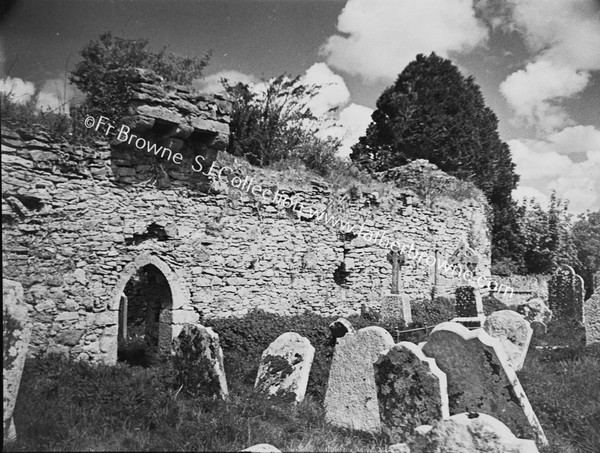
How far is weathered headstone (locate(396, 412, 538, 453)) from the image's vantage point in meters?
3.52

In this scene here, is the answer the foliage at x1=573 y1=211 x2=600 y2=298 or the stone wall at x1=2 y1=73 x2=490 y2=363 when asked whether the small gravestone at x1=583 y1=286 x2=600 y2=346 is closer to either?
the stone wall at x1=2 y1=73 x2=490 y2=363

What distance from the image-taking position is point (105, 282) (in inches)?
316

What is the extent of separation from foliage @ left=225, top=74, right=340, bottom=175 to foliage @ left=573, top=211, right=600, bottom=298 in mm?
18740

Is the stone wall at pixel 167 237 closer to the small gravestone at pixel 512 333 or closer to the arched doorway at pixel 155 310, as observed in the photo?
the arched doorway at pixel 155 310

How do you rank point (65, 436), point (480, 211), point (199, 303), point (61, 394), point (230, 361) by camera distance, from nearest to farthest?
point (65, 436) → point (61, 394) → point (230, 361) → point (199, 303) → point (480, 211)

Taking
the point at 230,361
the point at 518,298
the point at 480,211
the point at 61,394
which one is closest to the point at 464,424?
the point at 61,394

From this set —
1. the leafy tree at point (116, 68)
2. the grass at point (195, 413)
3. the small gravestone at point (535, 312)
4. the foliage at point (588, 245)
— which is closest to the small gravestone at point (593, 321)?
the grass at point (195, 413)

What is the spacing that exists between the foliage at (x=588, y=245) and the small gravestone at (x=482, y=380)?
23325 mm

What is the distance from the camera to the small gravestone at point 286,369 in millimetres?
6125

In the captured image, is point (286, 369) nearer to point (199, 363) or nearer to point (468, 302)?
point (199, 363)

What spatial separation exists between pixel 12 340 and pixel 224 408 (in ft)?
7.47

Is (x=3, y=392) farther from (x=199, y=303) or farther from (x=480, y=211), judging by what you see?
(x=480, y=211)

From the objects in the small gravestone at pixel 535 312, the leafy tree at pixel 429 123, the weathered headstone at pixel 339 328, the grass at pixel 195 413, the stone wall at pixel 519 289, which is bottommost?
the grass at pixel 195 413

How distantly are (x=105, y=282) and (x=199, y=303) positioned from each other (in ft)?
6.41
